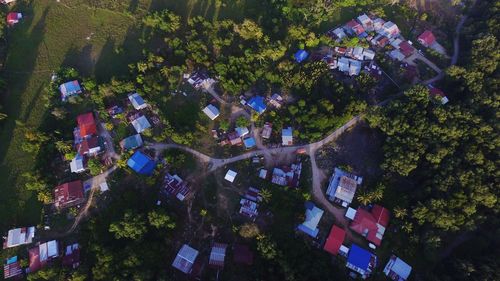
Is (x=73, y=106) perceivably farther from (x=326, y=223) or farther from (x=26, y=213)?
(x=326, y=223)

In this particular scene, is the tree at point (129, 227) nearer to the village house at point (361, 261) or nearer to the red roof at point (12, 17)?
the village house at point (361, 261)

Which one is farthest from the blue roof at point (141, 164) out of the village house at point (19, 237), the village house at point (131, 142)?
the village house at point (19, 237)

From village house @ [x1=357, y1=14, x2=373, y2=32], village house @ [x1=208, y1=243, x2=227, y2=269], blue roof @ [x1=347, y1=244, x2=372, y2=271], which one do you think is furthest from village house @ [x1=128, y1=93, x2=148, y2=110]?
village house @ [x1=357, y1=14, x2=373, y2=32]

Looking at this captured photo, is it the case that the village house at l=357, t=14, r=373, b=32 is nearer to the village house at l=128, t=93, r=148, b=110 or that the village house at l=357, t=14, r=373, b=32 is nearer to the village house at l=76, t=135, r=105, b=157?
the village house at l=128, t=93, r=148, b=110

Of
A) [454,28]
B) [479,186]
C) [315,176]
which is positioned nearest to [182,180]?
[315,176]

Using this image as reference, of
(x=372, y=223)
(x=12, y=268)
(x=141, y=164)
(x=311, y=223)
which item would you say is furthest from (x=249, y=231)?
(x=12, y=268)
